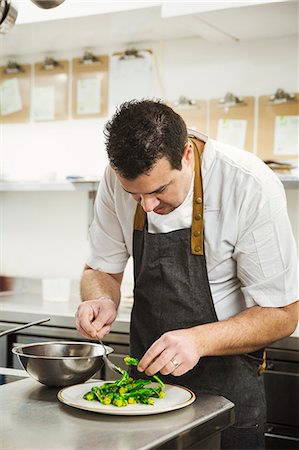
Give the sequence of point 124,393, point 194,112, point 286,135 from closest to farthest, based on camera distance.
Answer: point 124,393, point 286,135, point 194,112

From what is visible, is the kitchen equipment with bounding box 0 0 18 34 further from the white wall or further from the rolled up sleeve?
the white wall

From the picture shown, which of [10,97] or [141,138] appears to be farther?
[10,97]

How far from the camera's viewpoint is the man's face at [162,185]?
1729mm

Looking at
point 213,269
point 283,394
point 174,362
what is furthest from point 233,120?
point 174,362

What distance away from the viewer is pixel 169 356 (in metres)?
1.66

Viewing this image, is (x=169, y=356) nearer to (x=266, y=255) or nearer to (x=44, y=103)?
(x=266, y=255)

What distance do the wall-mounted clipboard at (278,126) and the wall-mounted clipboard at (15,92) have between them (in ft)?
4.77

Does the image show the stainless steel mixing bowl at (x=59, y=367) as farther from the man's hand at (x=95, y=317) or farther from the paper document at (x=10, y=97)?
the paper document at (x=10, y=97)

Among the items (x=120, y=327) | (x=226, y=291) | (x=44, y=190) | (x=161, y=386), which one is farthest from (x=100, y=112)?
(x=161, y=386)

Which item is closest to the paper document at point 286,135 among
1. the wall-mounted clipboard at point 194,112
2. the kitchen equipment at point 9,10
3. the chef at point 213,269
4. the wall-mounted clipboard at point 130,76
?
the wall-mounted clipboard at point 194,112

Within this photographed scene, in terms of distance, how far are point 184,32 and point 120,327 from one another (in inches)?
61.8

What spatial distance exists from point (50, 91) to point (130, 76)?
0.55 meters

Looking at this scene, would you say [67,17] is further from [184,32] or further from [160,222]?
[160,222]

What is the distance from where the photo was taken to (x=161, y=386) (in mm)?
1699
